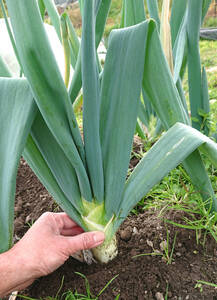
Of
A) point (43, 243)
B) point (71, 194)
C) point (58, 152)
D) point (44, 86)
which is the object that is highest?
point (44, 86)

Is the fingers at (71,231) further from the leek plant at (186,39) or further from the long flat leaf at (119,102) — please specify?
the leek plant at (186,39)

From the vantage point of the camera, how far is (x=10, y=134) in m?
0.63

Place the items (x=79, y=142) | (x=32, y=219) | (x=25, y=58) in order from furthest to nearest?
1. (x=32, y=219)
2. (x=79, y=142)
3. (x=25, y=58)

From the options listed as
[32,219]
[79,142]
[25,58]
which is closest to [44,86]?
[25,58]

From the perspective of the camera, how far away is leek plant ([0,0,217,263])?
2.00 feet

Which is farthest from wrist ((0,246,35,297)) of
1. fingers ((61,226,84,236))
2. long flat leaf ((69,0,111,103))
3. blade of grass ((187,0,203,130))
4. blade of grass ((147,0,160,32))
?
blade of grass ((147,0,160,32))

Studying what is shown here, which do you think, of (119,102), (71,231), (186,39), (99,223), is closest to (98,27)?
(119,102)

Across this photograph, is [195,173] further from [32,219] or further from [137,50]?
[32,219]

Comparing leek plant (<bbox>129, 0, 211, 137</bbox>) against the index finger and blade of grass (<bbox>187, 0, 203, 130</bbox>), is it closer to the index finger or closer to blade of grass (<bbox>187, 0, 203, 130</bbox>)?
blade of grass (<bbox>187, 0, 203, 130</bbox>)

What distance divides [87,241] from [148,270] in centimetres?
19

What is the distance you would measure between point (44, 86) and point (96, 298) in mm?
509

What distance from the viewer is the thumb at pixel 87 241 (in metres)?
0.76

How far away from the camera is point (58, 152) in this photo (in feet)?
2.38

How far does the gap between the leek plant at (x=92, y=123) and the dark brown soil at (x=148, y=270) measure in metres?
0.08
